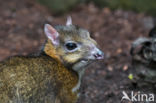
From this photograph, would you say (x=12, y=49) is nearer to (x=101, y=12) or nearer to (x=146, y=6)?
(x=101, y=12)

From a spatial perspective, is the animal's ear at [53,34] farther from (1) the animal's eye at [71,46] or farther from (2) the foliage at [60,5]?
(2) the foliage at [60,5]

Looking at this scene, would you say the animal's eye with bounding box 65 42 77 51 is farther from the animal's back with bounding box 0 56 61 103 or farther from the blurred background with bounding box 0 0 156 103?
the blurred background with bounding box 0 0 156 103

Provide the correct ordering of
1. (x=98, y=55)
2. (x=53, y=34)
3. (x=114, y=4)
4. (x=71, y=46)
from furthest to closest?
(x=114, y=4)
(x=53, y=34)
(x=71, y=46)
(x=98, y=55)

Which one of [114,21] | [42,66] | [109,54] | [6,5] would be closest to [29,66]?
[42,66]

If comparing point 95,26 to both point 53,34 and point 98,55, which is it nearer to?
point 53,34

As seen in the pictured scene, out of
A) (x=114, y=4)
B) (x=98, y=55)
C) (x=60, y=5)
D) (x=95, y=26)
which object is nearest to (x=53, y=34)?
(x=98, y=55)

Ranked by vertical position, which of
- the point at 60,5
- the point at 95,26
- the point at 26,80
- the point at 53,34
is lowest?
the point at 26,80

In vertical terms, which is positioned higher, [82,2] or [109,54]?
[82,2]

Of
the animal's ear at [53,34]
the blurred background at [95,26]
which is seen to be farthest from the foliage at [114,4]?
the animal's ear at [53,34]
